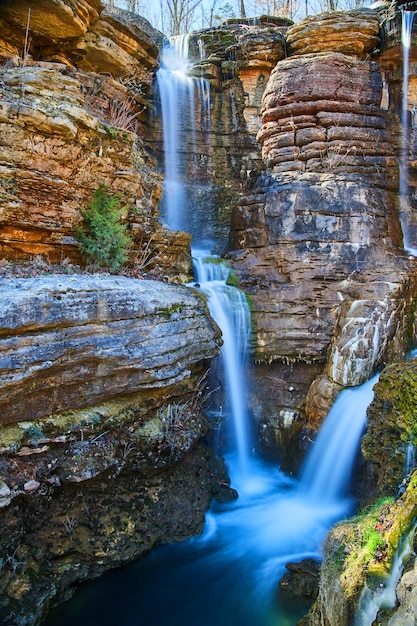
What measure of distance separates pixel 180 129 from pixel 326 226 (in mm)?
6911

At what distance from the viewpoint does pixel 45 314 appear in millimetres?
4969

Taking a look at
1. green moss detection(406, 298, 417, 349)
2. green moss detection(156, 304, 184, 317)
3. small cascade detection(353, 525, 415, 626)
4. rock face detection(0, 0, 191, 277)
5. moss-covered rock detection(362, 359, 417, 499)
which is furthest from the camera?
green moss detection(406, 298, 417, 349)

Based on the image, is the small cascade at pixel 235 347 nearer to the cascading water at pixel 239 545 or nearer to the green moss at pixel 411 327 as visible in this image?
the cascading water at pixel 239 545

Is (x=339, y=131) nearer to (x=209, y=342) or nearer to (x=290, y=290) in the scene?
(x=290, y=290)

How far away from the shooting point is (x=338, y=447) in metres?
6.84

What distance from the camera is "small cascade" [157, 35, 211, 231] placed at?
1291 centimetres

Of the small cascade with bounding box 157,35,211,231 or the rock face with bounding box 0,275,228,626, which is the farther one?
the small cascade with bounding box 157,35,211,231

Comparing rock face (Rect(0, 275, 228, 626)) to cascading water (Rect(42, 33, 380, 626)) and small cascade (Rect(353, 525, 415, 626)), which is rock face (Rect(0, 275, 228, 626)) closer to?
cascading water (Rect(42, 33, 380, 626))

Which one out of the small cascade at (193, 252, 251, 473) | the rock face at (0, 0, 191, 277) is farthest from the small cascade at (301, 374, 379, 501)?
the rock face at (0, 0, 191, 277)

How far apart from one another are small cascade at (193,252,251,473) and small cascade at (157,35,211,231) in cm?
509

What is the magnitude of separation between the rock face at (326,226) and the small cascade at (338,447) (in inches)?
9.1

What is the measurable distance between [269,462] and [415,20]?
1040cm

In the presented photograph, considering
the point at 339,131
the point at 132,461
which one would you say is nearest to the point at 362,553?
the point at 132,461

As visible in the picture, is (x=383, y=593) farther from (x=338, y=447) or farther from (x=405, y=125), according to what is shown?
(x=405, y=125)
